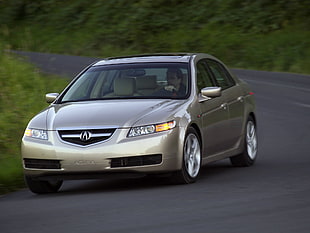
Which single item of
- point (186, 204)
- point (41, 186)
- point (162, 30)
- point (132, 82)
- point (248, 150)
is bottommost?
point (162, 30)

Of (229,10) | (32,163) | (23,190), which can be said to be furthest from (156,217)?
(229,10)

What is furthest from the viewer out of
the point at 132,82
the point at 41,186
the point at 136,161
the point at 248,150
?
the point at 248,150

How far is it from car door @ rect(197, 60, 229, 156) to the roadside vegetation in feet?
31.3

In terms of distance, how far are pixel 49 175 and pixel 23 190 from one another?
2.90ft

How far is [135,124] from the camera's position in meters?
9.30

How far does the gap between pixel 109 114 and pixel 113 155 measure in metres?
0.50

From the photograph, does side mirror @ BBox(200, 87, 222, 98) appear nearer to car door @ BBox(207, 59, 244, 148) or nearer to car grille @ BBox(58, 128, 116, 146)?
car door @ BBox(207, 59, 244, 148)

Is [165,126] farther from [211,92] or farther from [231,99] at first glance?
[231,99]

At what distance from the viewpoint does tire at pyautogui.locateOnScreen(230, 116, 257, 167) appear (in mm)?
11727

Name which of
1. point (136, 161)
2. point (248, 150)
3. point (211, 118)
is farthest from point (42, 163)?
point (248, 150)

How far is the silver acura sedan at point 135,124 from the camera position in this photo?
927cm

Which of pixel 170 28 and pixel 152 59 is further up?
pixel 152 59

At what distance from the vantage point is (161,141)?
9.32 metres

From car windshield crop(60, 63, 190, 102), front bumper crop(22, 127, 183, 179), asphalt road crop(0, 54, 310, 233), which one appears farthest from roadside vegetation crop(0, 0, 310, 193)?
front bumper crop(22, 127, 183, 179)
